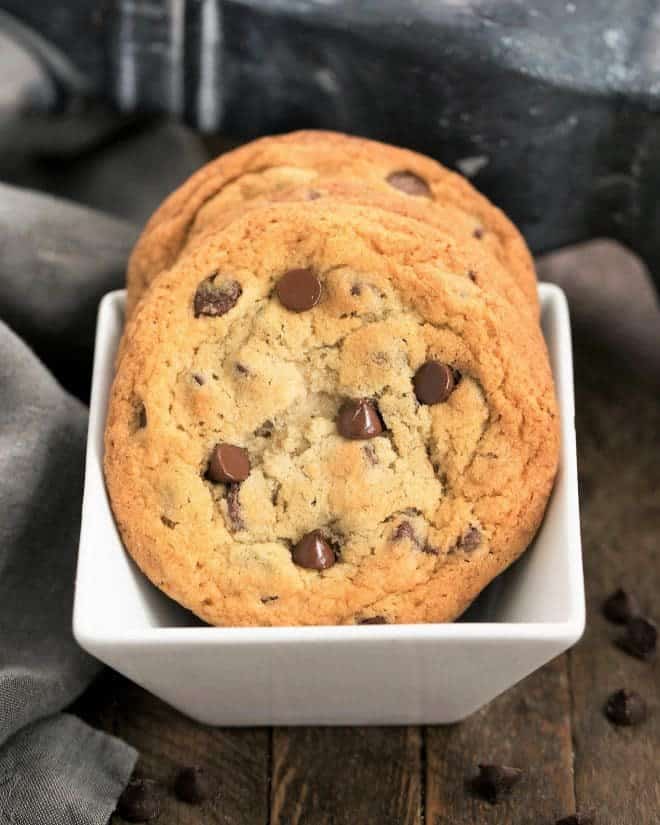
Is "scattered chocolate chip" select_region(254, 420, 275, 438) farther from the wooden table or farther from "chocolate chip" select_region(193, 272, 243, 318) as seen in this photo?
the wooden table

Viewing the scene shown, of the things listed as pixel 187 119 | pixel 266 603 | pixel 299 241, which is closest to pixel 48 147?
pixel 187 119

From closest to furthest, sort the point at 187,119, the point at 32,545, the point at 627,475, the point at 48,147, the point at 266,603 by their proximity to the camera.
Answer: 1. the point at 266,603
2. the point at 32,545
3. the point at 627,475
4. the point at 187,119
5. the point at 48,147

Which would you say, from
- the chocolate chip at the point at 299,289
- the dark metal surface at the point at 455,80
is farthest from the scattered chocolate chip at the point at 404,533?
the dark metal surface at the point at 455,80

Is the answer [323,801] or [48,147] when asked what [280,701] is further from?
[48,147]

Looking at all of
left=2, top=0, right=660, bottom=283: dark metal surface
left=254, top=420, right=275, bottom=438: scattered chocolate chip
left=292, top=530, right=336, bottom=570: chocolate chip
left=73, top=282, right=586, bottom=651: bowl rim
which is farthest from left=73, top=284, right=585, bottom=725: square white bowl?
left=2, top=0, right=660, bottom=283: dark metal surface

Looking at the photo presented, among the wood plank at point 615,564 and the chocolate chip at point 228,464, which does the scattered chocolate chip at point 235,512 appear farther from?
the wood plank at point 615,564

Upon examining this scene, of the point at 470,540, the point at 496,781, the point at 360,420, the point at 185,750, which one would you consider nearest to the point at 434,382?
the point at 360,420
